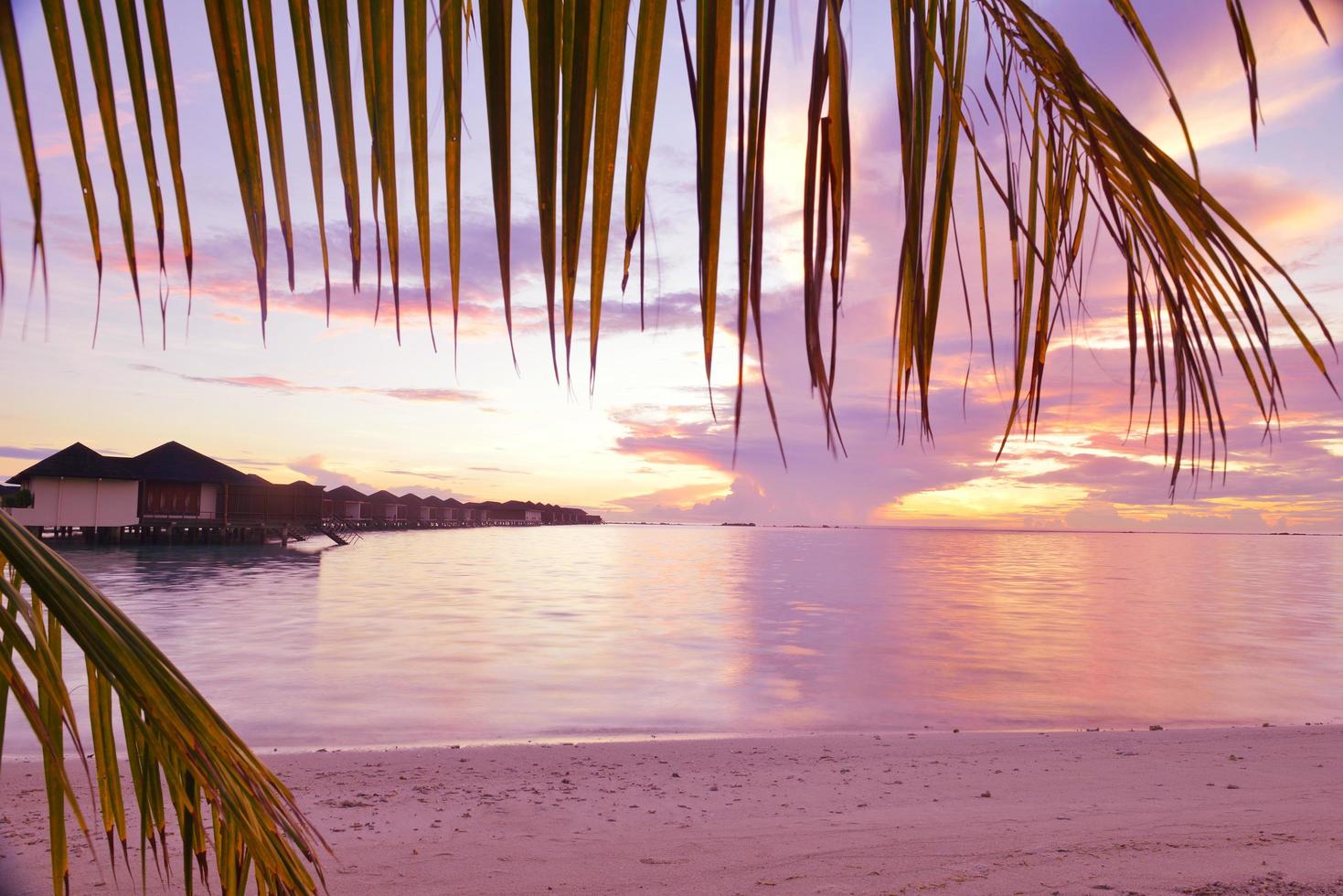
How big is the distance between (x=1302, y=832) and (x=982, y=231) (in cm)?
616

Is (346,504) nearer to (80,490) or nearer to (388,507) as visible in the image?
(388,507)

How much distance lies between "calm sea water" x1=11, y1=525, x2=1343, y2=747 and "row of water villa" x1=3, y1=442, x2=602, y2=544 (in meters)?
8.68

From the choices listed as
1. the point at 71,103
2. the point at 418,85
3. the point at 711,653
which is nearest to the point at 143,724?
the point at 71,103

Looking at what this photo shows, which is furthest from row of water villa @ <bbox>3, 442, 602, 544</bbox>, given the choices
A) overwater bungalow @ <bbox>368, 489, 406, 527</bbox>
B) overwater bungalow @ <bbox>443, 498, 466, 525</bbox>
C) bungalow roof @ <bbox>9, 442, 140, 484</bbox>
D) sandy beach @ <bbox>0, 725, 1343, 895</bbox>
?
overwater bungalow @ <bbox>443, 498, 466, 525</bbox>

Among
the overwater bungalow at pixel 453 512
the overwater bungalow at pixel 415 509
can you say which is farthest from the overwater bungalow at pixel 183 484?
the overwater bungalow at pixel 453 512

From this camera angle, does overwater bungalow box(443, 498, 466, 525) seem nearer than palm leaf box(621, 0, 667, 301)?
No

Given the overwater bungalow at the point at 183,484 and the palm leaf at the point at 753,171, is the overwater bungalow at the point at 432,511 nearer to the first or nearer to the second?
the overwater bungalow at the point at 183,484

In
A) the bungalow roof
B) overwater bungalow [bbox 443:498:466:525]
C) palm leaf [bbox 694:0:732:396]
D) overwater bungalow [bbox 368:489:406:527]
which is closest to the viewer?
palm leaf [bbox 694:0:732:396]

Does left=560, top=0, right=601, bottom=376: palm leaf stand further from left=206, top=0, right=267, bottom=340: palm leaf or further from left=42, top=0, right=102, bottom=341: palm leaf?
left=42, top=0, right=102, bottom=341: palm leaf

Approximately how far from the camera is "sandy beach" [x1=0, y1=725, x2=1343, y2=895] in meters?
4.65

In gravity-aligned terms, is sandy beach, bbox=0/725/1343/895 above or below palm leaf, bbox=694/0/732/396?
below

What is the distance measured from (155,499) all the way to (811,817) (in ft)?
156

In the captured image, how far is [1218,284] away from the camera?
841 mm

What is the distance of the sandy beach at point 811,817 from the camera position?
4.65m
